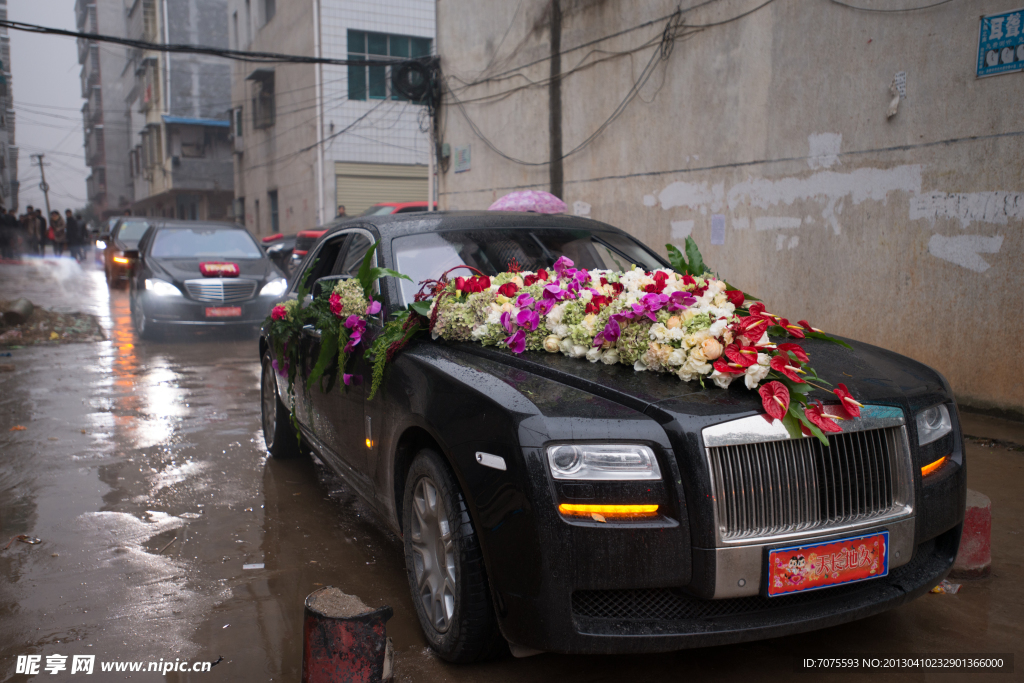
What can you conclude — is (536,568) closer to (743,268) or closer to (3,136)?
(743,268)

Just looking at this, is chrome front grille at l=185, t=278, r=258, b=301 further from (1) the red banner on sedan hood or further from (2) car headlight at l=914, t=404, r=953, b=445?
(2) car headlight at l=914, t=404, r=953, b=445

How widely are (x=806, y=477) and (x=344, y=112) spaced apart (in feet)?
81.9

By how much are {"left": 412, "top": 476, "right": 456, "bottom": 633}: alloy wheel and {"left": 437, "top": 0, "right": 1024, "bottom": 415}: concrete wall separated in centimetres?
539

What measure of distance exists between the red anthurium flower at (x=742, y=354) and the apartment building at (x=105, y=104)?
231 feet

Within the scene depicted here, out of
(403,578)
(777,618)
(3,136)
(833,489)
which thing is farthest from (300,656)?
(3,136)

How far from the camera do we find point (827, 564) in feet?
7.81

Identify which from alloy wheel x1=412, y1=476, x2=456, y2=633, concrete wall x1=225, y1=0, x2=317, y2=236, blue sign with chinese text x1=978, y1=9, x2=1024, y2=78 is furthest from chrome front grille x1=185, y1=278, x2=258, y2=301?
concrete wall x1=225, y1=0, x2=317, y2=236

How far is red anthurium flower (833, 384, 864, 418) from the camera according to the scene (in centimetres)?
249

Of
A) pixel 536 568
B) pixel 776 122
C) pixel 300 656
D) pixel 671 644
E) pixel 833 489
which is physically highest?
pixel 776 122

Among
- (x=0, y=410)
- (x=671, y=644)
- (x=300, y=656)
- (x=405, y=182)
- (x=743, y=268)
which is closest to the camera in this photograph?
(x=671, y=644)

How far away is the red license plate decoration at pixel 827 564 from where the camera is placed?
7.64 feet

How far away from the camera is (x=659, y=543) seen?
2.29 metres

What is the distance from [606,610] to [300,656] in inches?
51.5

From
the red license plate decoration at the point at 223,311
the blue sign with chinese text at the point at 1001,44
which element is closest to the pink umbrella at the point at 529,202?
the red license plate decoration at the point at 223,311
